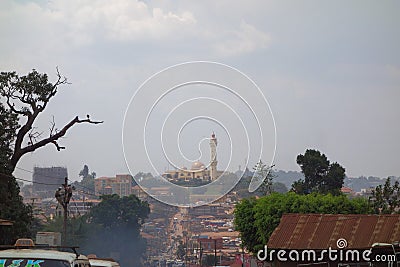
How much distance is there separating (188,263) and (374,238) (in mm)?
50754

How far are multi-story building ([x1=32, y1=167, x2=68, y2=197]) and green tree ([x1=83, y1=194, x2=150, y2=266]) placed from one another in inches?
866

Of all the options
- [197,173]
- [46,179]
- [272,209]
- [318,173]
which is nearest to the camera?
[272,209]

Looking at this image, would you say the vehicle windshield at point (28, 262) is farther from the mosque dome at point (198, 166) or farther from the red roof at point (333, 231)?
the mosque dome at point (198, 166)

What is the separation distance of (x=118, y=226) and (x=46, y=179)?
96.0ft

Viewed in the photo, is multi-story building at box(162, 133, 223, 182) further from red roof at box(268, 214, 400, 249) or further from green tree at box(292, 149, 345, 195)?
red roof at box(268, 214, 400, 249)

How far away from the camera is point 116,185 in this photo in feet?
301

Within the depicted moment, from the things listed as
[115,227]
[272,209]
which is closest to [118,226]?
[115,227]

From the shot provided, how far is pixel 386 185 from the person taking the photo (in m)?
56.1

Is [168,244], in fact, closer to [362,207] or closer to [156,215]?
[156,215]

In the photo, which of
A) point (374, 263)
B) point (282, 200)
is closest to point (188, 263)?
point (282, 200)

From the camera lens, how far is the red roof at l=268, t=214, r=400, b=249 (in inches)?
1255

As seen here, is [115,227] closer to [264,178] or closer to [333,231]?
[264,178]

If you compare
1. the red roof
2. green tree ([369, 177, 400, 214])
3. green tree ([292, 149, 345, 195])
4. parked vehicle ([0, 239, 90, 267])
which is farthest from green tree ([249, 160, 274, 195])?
parked vehicle ([0, 239, 90, 267])

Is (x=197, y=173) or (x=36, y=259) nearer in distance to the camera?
(x=36, y=259)
